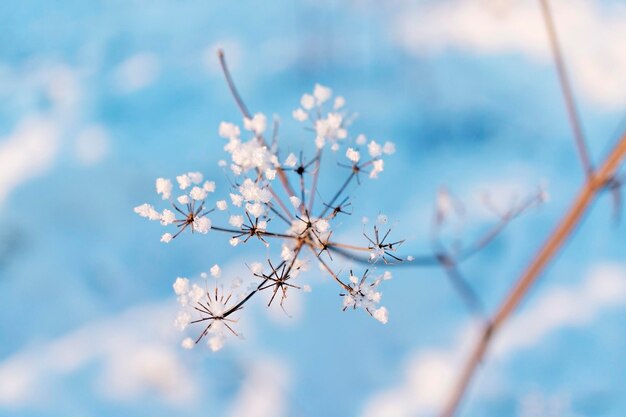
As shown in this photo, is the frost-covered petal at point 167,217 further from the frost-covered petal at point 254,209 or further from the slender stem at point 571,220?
the slender stem at point 571,220

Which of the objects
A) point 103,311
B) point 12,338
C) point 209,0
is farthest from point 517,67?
point 12,338

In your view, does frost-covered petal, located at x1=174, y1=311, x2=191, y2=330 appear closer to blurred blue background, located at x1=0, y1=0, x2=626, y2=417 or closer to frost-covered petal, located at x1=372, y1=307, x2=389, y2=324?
frost-covered petal, located at x1=372, y1=307, x2=389, y2=324

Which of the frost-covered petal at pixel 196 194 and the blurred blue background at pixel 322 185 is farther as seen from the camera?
the blurred blue background at pixel 322 185

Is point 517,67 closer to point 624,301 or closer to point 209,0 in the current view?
point 624,301

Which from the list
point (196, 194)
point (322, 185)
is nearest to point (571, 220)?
point (196, 194)

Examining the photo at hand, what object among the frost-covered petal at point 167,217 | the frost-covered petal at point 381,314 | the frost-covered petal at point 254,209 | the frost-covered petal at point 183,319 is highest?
the frost-covered petal at point 167,217

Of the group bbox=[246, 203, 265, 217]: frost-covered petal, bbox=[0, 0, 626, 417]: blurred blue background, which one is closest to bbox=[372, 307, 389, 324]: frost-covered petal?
bbox=[246, 203, 265, 217]: frost-covered petal

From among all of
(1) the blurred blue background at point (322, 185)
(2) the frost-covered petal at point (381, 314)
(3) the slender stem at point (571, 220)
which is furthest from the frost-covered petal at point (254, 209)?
(1) the blurred blue background at point (322, 185)

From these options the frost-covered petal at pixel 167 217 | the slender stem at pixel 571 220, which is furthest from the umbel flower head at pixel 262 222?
the slender stem at pixel 571 220

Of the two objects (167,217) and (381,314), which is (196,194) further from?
Answer: (381,314)

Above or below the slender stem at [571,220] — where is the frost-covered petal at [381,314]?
below
